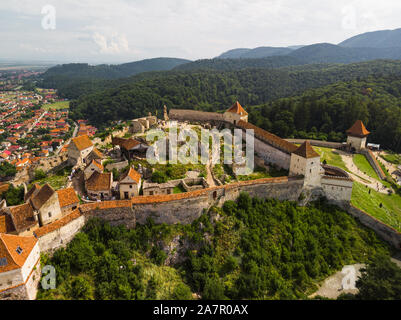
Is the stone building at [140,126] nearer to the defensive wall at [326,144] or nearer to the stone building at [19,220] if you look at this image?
the stone building at [19,220]

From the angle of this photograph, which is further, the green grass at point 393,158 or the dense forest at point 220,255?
the green grass at point 393,158

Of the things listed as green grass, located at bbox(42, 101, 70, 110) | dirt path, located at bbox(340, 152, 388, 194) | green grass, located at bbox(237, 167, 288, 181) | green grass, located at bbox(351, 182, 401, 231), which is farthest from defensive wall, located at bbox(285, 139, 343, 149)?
green grass, located at bbox(42, 101, 70, 110)

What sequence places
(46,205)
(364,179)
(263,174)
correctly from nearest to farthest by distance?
(46,205) → (263,174) → (364,179)

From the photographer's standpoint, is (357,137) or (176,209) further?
(357,137)

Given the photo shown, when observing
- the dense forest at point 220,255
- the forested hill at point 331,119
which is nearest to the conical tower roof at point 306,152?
the dense forest at point 220,255

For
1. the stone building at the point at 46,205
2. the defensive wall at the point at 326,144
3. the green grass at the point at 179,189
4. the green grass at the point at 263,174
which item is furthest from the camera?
the defensive wall at the point at 326,144

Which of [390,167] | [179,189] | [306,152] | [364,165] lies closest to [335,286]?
A: [306,152]

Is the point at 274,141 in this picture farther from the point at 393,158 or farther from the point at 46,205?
the point at 46,205
